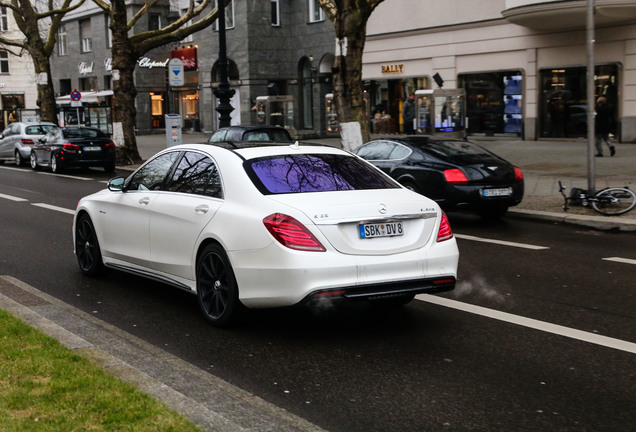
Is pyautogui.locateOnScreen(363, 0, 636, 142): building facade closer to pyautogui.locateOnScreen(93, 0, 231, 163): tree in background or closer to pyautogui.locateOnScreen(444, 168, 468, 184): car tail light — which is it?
pyautogui.locateOnScreen(93, 0, 231, 163): tree in background

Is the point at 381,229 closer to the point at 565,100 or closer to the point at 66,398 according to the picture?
the point at 66,398

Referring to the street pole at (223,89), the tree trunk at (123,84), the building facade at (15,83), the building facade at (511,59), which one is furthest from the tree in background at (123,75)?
the building facade at (15,83)

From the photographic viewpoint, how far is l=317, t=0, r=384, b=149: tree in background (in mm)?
18938

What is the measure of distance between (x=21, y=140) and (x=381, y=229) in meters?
25.9

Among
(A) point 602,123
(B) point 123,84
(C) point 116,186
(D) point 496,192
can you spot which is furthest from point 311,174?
(B) point 123,84

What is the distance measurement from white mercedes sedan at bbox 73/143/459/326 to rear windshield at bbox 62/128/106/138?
1912 cm

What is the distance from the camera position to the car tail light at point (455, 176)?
12844 mm

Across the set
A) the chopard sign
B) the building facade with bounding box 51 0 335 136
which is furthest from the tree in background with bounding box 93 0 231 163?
the chopard sign

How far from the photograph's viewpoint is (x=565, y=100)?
3023 centimetres

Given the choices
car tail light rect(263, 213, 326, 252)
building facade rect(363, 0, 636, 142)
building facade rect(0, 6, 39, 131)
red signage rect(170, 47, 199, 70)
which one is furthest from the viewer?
building facade rect(0, 6, 39, 131)

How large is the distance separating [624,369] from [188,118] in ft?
163

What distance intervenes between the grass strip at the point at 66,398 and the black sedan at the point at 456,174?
27.2ft

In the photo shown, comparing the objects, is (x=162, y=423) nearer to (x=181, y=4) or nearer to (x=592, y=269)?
(x=592, y=269)

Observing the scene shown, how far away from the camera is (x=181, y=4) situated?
5181 centimetres
